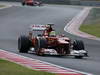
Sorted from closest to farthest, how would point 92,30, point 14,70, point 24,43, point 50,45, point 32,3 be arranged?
1. point 14,70
2. point 50,45
3. point 24,43
4. point 92,30
5. point 32,3

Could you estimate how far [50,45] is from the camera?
59.6ft

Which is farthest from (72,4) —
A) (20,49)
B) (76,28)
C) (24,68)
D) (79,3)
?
(24,68)

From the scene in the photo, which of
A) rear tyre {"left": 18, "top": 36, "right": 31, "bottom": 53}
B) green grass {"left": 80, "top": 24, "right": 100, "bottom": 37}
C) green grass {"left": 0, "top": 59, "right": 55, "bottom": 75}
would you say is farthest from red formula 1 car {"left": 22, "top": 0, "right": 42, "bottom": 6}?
green grass {"left": 0, "top": 59, "right": 55, "bottom": 75}

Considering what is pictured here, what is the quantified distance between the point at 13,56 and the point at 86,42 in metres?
8.65

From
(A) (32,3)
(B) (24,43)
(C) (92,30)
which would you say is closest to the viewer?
(B) (24,43)

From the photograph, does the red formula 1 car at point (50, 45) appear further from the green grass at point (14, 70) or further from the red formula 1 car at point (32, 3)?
the red formula 1 car at point (32, 3)

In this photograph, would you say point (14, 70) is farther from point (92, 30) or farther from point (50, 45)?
point (92, 30)

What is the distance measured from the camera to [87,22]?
133ft

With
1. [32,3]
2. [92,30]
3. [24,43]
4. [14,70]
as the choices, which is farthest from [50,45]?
[32,3]

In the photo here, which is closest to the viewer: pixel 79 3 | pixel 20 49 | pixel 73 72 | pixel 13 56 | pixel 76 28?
pixel 73 72

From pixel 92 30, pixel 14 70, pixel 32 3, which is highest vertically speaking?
pixel 32 3

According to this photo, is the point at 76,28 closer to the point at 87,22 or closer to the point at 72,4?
the point at 87,22

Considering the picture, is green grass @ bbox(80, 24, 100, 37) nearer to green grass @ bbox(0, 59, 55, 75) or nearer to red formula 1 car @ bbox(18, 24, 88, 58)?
red formula 1 car @ bbox(18, 24, 88, 58)

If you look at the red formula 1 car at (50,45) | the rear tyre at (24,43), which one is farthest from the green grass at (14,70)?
the rear tyre at (24,43)
